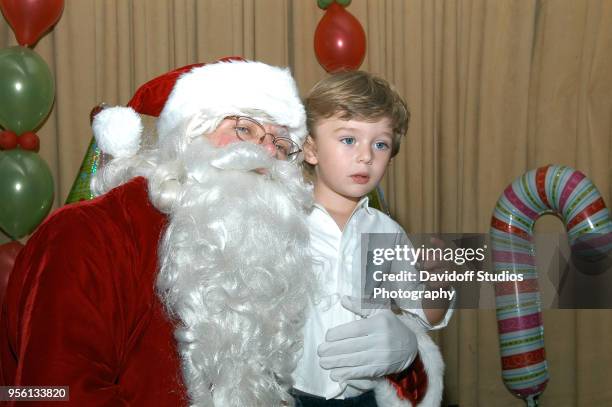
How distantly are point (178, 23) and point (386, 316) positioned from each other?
2.19 metres

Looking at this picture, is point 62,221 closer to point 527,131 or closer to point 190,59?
point 190,59

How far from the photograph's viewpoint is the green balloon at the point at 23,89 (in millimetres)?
2695

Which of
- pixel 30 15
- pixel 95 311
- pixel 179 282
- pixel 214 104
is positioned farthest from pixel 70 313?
pixel 30 15

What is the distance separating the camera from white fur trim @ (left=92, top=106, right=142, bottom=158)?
167cm

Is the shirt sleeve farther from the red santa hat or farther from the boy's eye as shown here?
the boy's eye

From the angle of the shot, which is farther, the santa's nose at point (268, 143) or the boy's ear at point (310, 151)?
the boy's ear at point (310, 151)

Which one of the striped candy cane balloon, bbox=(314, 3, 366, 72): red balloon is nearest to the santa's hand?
the striped candy cane balloon

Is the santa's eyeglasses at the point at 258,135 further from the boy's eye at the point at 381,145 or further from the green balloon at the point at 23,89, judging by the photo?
the green balloon at the point at 23,89

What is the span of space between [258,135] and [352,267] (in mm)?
400

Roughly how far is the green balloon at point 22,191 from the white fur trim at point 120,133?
1.19m

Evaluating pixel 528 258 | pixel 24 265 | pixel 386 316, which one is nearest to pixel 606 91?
pixel 528 258

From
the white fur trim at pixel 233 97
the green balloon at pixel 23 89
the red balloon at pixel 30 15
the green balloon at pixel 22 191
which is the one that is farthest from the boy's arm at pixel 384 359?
the red balloon at pixel 30 15

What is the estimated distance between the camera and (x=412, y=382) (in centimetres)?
170

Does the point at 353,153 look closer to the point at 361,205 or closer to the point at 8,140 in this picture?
the point at 361,205
